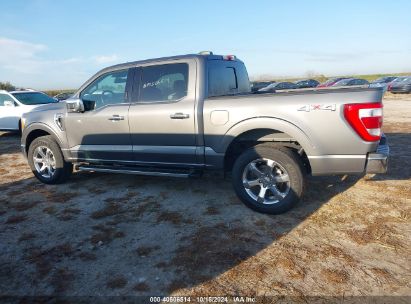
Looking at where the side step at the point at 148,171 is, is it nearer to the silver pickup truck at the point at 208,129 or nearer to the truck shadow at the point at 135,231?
the silver pickup truck at the point at 208,129

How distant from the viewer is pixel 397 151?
6895 mm

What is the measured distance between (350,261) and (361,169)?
1.08 m

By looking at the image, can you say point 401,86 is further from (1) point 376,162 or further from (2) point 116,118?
(2) point 116,118

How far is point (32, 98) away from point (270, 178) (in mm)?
10123

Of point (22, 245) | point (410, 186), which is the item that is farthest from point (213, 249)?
point (410, 186)

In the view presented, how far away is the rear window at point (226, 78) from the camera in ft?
14.5

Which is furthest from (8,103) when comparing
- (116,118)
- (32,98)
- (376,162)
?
(376,162)

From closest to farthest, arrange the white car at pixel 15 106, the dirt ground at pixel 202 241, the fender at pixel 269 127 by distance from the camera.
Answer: the dirt ground at pixel 202 241 → the fender at pixel 269 127 → the white car at pixel 15 106

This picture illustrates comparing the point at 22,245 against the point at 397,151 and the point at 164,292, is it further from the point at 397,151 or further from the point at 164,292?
the point at 397,151

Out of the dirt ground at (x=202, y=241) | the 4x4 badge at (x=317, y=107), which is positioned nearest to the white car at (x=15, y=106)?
the dirt ground at (x=202, y=241)

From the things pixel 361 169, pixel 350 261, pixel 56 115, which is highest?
pixel 56 115

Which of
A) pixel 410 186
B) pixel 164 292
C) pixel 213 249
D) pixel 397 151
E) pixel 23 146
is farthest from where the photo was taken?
pixel 397 151

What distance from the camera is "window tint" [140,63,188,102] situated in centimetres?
436

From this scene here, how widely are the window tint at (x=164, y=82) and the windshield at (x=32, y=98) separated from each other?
7.95 metres
